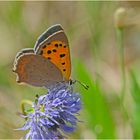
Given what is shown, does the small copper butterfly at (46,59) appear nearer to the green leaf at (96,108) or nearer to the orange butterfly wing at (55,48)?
the orange butterfly wing at (55,48)

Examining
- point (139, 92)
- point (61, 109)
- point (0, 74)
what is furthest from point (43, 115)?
point (0, 74)

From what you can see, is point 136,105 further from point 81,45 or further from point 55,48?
point 81,45

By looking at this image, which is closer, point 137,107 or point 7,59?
point 137,107

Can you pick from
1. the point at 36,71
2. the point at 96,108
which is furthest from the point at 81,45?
the point at 36,71

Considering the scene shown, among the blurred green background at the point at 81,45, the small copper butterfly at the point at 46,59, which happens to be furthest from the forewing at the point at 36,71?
the blurred green background at the point at 81,45

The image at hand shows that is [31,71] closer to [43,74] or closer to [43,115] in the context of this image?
[43,74]

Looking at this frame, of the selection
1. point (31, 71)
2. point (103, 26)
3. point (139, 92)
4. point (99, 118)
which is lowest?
point (99, 118)

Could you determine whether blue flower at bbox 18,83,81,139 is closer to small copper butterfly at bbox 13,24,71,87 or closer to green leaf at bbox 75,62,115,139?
small copper butterfly at bbox 13,24,71,87
